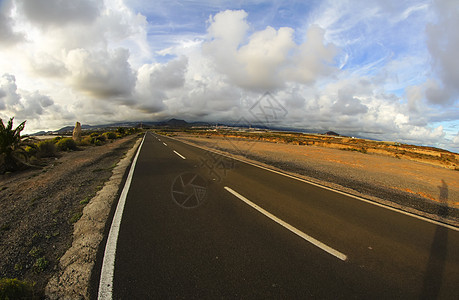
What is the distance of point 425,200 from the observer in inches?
263

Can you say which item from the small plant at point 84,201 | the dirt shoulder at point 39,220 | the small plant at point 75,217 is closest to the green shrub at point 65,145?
the dirt shoulder at point 39,220

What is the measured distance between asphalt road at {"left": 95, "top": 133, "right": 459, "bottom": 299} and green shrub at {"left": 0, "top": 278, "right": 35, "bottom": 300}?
33.6 inches

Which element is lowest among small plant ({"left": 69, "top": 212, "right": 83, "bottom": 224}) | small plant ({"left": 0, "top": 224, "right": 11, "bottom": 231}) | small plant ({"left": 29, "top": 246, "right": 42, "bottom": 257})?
small plant ({"left": 0, "top": 224, "right": 11, "bottom": 231})

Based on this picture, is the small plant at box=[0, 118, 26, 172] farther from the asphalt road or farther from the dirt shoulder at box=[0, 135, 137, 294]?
the asphalt road

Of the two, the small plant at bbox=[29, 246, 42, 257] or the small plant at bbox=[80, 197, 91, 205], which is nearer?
the small plant at bbox=[29, 246, 42, 257]

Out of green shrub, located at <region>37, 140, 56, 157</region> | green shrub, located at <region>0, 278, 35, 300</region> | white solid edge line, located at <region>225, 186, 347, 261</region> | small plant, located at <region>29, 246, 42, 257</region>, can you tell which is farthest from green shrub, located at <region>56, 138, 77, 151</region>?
white solid edge line, located at <region>225, 186, 347, 261</region>

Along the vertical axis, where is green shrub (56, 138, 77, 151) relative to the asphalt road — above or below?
above

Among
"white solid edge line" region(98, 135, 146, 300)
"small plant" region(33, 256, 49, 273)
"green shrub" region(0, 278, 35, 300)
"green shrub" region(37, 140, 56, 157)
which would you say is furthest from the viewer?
"green shrub" region(37, 140, 56, 157)

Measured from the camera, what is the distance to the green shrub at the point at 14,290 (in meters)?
1.94

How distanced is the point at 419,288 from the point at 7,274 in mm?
5791

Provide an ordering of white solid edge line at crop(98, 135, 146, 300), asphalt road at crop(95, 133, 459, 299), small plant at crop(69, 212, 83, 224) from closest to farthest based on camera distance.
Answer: white solid edge line at crop(98, 135, 146, 300) → asphalt road at crop(95, 133, 459, 299) → small plant at crop(69, 212, 83, 224)

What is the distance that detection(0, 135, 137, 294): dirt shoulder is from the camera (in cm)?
273

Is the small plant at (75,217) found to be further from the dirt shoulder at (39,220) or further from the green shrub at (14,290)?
the green shrub at (14,290)

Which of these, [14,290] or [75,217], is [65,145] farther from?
[14,290]
